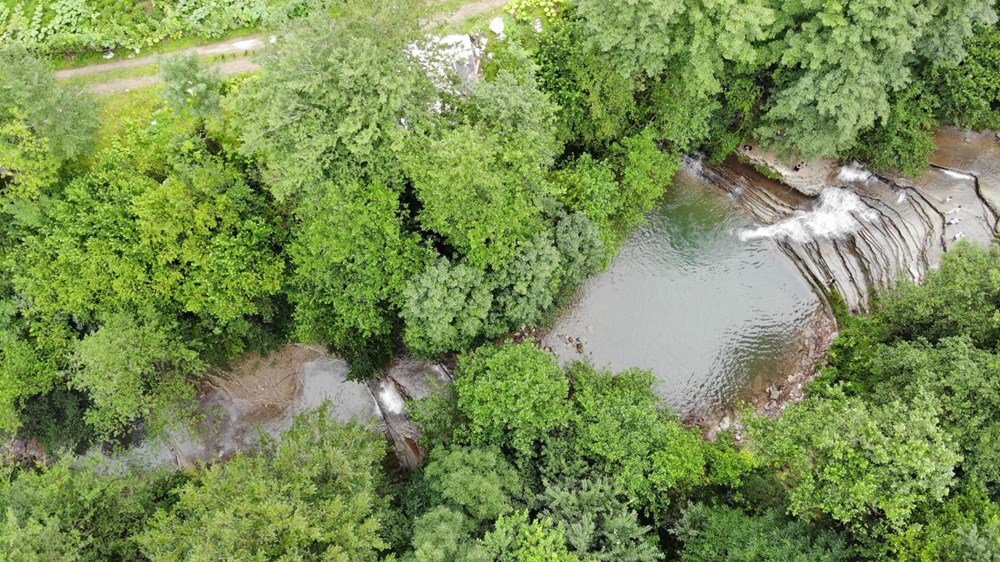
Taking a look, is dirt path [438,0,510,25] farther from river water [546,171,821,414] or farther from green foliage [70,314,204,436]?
green foliage [70,314,204,436]

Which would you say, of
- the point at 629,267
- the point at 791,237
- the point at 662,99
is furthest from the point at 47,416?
the point at 791,237

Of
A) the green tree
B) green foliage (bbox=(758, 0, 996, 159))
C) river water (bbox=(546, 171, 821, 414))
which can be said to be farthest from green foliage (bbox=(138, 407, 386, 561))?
green foliage (bbox=(758, 0, 996, 159))

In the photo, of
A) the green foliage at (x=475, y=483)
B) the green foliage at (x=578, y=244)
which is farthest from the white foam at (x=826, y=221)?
the green foliage at (x=475, y=483)

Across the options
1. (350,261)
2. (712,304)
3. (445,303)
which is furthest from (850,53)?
(350,261)

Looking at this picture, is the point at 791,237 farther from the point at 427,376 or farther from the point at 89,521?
the point at 89,521

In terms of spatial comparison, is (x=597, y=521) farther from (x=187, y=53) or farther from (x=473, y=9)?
(x=187, y=53)
